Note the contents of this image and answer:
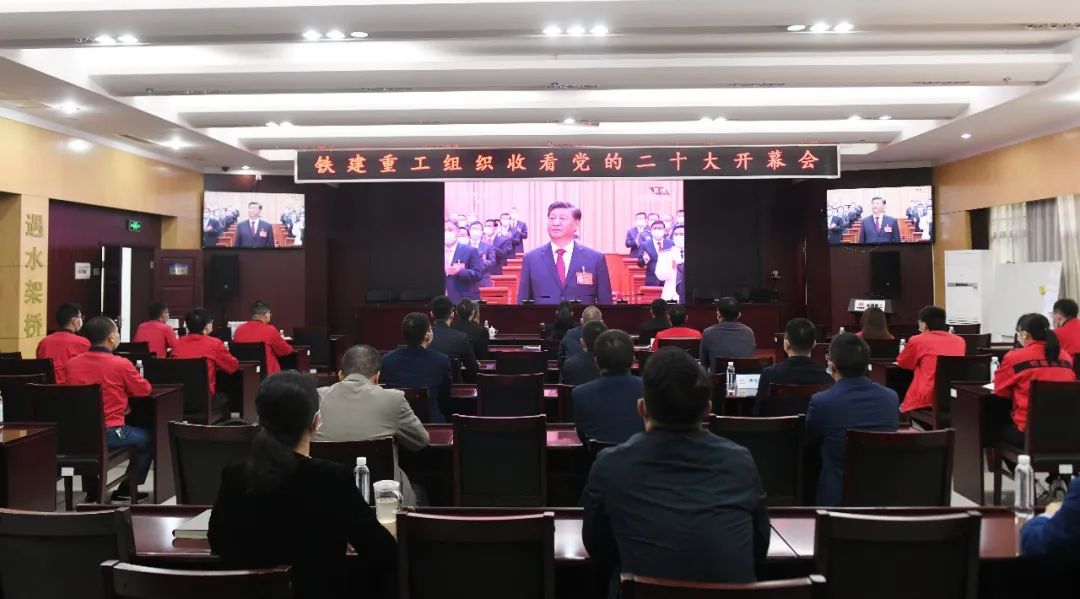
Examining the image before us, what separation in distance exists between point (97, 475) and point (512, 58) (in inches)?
168

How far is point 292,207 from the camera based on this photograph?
1170 centimetres

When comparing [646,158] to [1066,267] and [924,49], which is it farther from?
[1066,267]

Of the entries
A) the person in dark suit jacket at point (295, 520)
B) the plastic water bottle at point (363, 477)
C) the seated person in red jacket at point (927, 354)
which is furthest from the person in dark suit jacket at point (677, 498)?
the seated person in red jacket at point (927, 354)

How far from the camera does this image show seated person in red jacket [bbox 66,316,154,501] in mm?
4602

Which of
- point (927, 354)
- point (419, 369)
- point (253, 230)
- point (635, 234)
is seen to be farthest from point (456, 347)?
point (253, 230)

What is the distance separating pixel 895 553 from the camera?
1.93 meters

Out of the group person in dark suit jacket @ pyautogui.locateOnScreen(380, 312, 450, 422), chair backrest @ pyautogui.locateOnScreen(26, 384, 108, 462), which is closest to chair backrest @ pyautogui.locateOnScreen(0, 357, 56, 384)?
chair backrest @ pyautogui.locateOnScreen(26, 384, 108, 462)

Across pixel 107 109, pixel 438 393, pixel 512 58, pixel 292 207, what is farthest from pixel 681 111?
pixel 292 207

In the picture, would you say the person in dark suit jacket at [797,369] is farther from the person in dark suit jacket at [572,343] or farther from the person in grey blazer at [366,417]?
the person in dark suit jacket at [572,343]

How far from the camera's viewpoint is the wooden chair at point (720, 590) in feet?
4.90

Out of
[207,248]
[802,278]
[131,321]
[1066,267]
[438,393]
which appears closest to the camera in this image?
[438,393]

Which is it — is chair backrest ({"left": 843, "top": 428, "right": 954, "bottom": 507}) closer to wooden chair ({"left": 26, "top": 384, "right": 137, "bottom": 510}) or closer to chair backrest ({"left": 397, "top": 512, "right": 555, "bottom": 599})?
chair backrest ({"left": 397, "top": 512, "right": 555, "bottom": 599})

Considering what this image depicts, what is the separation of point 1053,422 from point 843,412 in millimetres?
1928

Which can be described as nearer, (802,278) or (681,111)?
(681,111)
